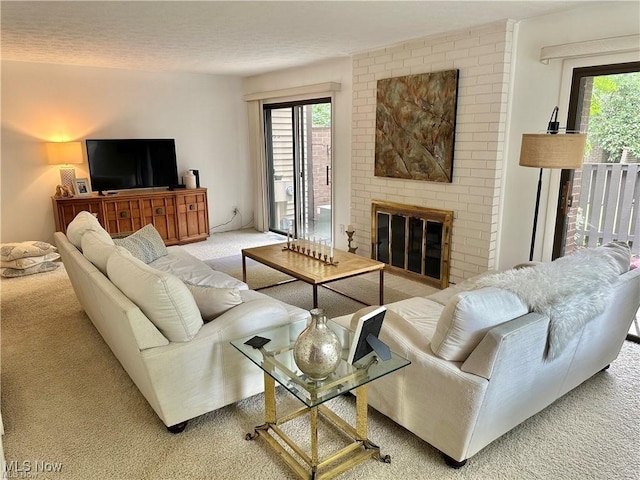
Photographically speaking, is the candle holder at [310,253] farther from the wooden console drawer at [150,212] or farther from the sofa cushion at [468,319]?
the wooden console drawer at [150,212]

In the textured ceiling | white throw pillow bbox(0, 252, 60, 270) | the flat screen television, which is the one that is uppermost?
the textured ceiling

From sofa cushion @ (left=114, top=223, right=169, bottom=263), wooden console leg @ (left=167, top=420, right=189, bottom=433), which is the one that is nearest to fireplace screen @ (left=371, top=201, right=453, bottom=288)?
sofa cushion @ (left=114, top=223, right=169, bottom=263)

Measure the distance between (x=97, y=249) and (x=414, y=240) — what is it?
2.98 meters

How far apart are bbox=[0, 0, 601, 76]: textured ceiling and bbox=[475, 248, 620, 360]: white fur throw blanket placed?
195cm

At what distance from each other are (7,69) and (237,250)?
3.30 metres

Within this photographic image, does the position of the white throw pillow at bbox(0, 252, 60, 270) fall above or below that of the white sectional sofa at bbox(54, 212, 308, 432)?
below

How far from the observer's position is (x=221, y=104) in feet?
22.0

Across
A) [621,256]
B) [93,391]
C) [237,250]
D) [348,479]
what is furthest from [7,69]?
[621,256]

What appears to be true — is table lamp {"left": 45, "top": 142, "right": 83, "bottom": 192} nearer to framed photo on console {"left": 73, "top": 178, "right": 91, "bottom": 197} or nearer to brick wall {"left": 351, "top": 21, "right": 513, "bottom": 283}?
framed photo on console {"left": 73, "top": 178, "right": 91, "bottom": 197}

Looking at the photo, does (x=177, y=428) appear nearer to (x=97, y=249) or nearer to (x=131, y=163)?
(x=97, y=249)

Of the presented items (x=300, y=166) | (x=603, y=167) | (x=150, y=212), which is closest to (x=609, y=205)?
(x=603, y=167)

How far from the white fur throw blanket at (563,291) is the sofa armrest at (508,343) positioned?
74mm

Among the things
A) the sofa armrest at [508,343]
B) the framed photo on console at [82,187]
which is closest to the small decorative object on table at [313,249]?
the sofa armrest at [508,343]

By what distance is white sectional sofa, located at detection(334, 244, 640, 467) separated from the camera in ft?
6.01
